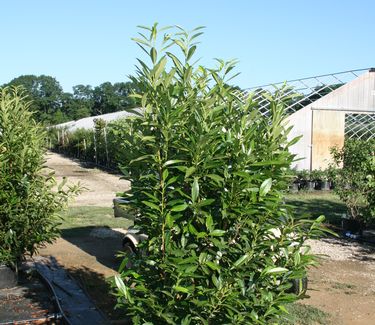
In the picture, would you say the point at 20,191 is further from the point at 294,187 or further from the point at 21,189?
the point at 294,187

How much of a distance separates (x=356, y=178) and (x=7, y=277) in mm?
8172

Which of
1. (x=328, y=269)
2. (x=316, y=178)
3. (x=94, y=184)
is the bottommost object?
(x=94, y=184)

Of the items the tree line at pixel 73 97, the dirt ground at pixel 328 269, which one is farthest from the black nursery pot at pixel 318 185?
the tree line at pixel 73 97

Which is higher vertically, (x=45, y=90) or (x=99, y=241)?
(x=45, y=90)

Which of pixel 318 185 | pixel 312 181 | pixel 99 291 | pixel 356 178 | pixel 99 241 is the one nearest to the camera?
pixel 99 291

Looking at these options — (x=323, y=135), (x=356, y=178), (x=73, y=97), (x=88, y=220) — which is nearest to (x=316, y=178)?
(x=323, y=135)

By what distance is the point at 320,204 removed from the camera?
1595 cm

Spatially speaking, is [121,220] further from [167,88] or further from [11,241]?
[167,88]

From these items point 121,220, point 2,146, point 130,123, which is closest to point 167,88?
point 130,123

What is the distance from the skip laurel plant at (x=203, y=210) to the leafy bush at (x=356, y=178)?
25.7 ft

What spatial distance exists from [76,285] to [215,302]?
4700mm

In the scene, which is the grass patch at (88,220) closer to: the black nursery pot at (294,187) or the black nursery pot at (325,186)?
the black nursery pot at (294,187)

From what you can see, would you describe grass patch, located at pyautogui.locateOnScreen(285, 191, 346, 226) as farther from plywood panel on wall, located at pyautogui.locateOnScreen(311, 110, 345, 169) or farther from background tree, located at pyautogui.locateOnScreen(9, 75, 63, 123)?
background tree, located at pyautogui.locateOnScreen(9, 75, 63, 123)

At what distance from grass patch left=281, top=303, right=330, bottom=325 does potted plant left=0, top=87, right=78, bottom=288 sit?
342cm
